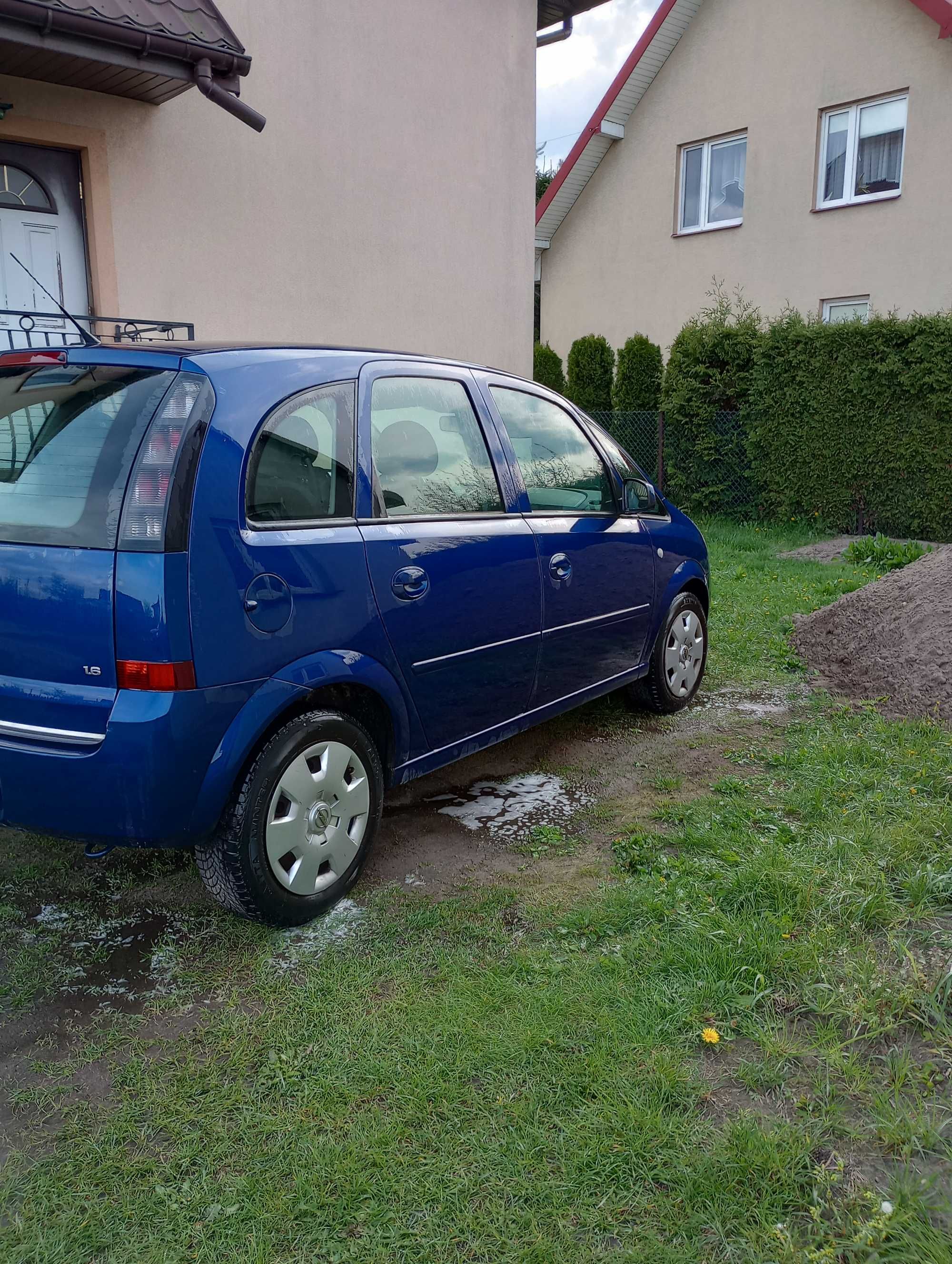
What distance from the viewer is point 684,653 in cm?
564

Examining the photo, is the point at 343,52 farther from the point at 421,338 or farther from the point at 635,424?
the point at 635,424

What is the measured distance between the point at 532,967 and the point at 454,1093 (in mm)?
582

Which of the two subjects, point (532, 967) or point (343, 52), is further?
point (343, 52)

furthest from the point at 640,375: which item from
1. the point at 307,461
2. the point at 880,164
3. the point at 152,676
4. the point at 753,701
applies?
the point at 152,676

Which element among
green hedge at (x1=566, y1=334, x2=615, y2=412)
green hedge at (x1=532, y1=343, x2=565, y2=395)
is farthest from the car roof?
green hedge at (x1=532, y1=343, x2=565, y2=395)

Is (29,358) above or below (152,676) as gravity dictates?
above

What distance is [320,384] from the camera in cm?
334

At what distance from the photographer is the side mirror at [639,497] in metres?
5.01

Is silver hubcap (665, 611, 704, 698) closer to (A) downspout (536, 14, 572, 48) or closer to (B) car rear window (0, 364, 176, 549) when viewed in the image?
(B) car rear window (0, 364, 176, 549)

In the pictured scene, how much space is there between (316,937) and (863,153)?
54.7 ft

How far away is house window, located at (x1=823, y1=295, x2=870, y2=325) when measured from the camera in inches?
642

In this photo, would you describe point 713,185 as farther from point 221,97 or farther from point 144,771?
point 144,771

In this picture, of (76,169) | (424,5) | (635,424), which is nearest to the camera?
(76,169)

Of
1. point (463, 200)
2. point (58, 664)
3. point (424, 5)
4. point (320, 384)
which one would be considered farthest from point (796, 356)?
point (58, 664)
